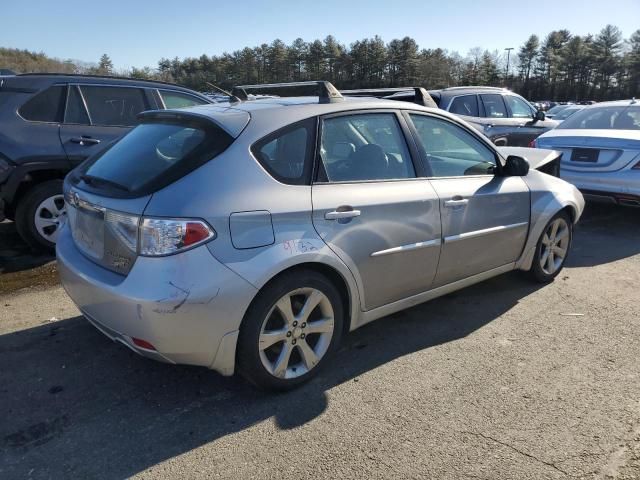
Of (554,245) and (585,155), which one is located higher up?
(585,155)

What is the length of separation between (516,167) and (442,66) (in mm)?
77419

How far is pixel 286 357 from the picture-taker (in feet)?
9.71

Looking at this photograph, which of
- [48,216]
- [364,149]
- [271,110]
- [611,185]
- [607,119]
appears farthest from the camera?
[607,119]

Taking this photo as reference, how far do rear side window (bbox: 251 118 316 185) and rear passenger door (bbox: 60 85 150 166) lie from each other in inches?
117

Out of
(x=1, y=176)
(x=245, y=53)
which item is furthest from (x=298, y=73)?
(x=1, y=176)

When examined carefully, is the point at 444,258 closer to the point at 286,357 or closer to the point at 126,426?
the point at 286,357

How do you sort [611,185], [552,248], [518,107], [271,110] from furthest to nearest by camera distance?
[518,107]
[611,185]
[552,248]
[271,110]

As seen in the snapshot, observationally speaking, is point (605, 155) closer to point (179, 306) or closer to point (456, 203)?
point (456, 203)

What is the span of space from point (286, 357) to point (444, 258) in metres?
1.41

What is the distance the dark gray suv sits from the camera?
517 centimetres

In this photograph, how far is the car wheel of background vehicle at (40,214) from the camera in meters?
5.26

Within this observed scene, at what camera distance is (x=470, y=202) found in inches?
150

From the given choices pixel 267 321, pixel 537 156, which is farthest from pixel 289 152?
pixel 537 156

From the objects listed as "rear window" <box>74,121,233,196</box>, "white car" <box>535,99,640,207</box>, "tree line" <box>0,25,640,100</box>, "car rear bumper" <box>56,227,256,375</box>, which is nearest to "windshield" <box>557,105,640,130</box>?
"white car" <box>535,99,640,207</box>
